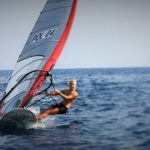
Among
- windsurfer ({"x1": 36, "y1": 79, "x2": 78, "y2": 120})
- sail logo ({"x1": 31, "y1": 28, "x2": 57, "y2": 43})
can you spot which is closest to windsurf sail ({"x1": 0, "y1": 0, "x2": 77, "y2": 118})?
sail logo ({"x1": 31, "y1": 28, "x2": 57, "y2": 43})

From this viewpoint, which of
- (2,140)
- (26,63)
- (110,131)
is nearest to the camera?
(2,140)

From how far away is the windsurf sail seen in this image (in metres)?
6.73

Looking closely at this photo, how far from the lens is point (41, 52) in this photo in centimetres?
712

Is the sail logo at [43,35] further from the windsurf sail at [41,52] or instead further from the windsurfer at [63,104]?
the windsurfer at [63,104]

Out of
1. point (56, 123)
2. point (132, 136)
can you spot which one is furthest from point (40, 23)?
point (132, 136)

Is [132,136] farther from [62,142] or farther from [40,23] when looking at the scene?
[40,23]

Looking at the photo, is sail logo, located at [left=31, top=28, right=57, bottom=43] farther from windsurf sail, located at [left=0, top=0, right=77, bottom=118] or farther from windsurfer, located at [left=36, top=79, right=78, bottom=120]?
windsurfer, located at [left=36, top=79, right=78, bottom=120]

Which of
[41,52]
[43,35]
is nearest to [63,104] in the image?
[41,52]

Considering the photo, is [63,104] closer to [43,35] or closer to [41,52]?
[41,52]

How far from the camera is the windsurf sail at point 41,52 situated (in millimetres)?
6734

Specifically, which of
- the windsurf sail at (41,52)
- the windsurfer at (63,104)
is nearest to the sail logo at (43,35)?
the windsurf sail at (41,52)

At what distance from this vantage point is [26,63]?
24.9ft

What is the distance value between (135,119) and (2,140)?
15.0 ft

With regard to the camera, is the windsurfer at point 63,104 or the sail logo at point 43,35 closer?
the windsurfer at point 63,104
